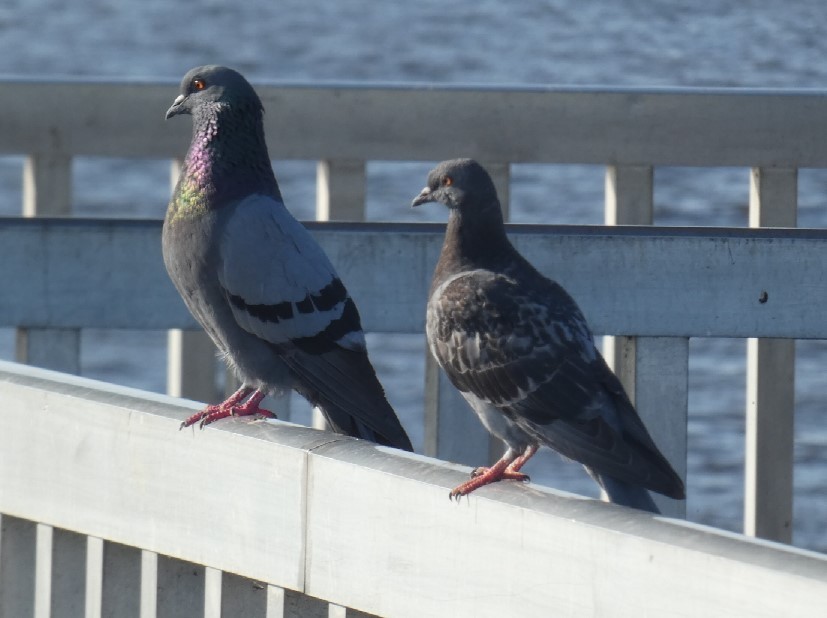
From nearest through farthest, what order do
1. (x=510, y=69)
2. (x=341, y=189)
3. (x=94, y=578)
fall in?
1. (x=94, y=578)
2. (x=341, y=189)
3. (x=510, y=69)

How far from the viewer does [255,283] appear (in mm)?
3438

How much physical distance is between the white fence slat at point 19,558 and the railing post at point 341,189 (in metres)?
1.37

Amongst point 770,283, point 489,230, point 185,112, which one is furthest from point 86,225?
point 770,283

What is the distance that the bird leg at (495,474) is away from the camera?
1864 millimetres

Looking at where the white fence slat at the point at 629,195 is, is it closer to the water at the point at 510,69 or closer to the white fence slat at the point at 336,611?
the water at the point at 510,69

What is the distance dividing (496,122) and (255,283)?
0.79 metres

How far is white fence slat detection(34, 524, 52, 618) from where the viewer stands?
7.62 ft

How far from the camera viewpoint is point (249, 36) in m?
6.76

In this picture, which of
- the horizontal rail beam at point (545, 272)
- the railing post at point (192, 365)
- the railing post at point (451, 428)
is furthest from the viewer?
the railing post at point (192, 365)

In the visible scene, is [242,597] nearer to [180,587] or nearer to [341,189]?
[180,587]

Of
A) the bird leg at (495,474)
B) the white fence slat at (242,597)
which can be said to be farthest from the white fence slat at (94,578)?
the bird leg at (495,474)

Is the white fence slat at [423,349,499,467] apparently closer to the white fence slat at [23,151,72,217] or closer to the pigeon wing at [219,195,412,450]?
the pigeon wing at [219,195,412,450]

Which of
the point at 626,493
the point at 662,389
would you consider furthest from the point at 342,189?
the point at 626,493

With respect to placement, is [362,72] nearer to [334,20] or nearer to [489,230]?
[334,20]
